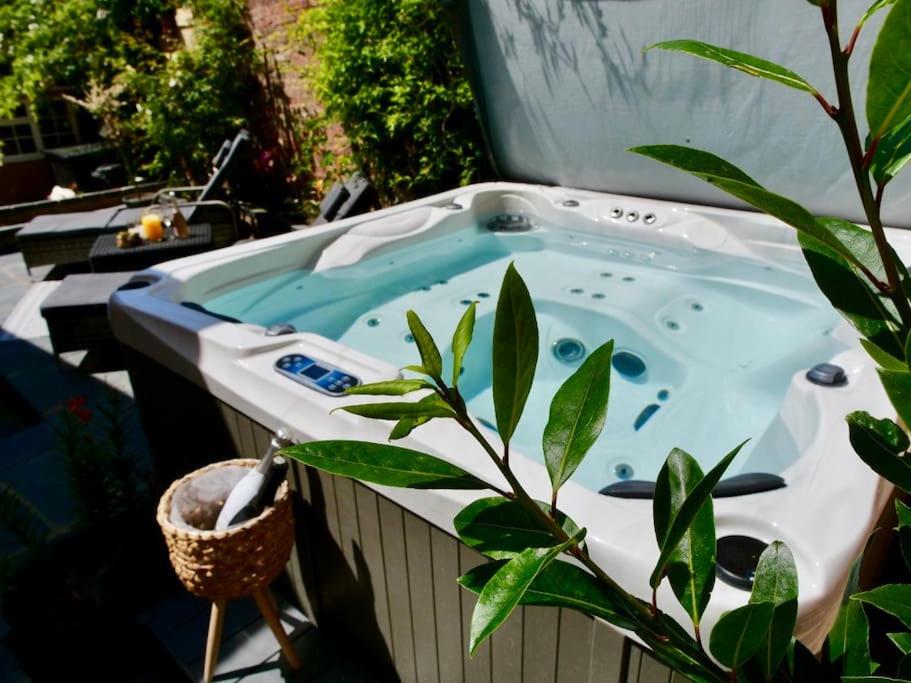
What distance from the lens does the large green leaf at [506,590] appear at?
0.33 meters

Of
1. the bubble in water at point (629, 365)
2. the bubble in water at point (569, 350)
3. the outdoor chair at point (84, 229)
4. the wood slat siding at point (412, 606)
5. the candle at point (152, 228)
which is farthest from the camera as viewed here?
the outdoor chair at point (84, 229)

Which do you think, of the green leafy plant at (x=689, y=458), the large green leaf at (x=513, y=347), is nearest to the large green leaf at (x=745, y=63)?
the green leafy plant at (x=689, y=458)

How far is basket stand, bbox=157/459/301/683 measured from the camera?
4.74ft

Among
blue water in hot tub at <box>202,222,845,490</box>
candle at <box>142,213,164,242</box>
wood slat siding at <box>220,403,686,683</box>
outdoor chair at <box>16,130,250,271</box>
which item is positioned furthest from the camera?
outdoor chair at <box>16,130,250,271</box>

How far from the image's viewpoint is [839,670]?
1.44 feet

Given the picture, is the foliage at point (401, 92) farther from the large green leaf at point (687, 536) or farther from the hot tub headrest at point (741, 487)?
the large green leaf at point (687, 536)

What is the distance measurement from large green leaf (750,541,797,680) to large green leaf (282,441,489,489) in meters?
0.20

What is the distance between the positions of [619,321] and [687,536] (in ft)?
8.88

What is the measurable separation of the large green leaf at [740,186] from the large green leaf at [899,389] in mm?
71

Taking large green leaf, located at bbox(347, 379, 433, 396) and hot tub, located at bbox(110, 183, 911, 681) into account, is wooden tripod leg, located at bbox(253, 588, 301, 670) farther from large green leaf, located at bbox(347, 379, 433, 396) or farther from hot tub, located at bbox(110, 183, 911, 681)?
large green leaf, located at bbox(347, 379, 433, 396)

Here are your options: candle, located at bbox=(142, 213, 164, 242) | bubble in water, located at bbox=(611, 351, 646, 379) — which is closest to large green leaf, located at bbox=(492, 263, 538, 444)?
bubble in water, located at bbox=(611, 351, 646, 379)

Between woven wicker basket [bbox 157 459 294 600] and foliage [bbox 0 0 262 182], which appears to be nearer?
woven wicker basket [bbox 157 459 294 600]

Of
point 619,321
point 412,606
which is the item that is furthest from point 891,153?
point 619,321

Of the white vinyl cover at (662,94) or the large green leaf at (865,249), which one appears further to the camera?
the white vinyl cover at (662,94)
